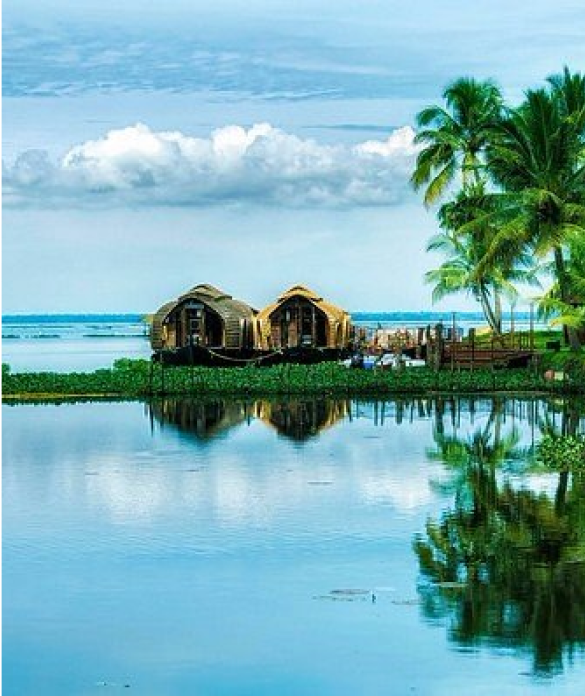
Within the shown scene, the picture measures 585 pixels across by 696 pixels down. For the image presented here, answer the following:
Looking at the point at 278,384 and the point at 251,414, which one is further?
the point at 278,384

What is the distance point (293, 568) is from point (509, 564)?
1752 mm

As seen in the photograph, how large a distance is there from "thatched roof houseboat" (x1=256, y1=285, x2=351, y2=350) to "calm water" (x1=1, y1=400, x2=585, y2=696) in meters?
21.2

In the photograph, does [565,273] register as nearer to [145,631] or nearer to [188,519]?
[188,519]

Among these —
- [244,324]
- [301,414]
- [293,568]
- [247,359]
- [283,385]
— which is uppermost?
[244,324]

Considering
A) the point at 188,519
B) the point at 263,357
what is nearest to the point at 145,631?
the point at 188,519

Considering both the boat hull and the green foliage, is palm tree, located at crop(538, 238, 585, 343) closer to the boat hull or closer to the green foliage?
the boat hull

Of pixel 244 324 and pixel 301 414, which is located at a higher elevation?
pixel 244 324

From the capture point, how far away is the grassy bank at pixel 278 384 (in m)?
30.3

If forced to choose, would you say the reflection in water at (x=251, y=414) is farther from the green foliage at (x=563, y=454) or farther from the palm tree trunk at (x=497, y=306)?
the palm tree trunk at (x=497, y=306)

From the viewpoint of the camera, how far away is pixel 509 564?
12.1 m

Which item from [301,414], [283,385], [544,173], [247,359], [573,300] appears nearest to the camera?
[301,414]

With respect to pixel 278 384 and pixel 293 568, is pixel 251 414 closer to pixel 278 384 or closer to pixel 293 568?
pixel 278 384

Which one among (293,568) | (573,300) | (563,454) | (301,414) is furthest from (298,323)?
(293,568)

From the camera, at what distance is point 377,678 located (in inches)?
360
